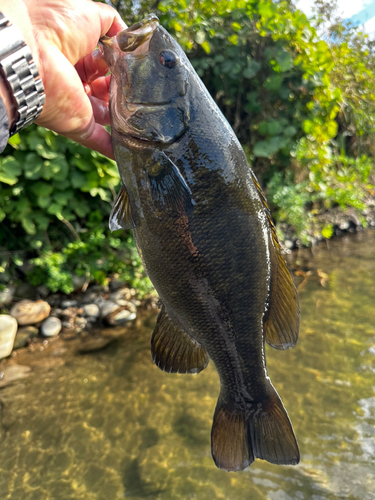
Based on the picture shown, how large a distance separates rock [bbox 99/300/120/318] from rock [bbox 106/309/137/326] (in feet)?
0.26

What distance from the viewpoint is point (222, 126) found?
141 centimetres

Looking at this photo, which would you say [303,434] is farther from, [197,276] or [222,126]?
[222,126]

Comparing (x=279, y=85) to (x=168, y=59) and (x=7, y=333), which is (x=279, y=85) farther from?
(x=7, y=333)

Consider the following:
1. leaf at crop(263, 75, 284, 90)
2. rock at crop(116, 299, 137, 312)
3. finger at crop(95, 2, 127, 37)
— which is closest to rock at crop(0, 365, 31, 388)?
rock at crop(116, 299, 137, 312)

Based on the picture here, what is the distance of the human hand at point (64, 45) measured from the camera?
1.41 meters

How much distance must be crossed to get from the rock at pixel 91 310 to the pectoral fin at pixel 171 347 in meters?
3.15

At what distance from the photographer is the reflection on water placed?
104 inches

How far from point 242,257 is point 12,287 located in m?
3.91

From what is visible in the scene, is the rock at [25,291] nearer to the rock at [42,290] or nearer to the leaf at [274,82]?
the rock at [42,290]

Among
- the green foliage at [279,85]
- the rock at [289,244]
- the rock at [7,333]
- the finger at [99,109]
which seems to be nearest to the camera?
the finger at [99,109]

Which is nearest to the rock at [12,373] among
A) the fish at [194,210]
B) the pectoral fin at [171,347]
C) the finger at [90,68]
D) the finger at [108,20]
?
the pectoral fin at [171,347]

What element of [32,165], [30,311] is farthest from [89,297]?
[32,165]

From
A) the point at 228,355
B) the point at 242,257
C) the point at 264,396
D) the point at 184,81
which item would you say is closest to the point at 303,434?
the point at 264,396

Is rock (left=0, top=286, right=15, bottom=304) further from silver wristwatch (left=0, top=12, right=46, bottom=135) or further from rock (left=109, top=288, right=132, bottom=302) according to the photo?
silver wristwatch (left=0, top=12, right=46, bottom=135)
